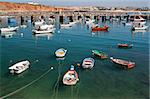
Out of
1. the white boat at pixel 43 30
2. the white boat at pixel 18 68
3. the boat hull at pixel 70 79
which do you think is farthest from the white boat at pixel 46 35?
the boat hull at pixel 70 79

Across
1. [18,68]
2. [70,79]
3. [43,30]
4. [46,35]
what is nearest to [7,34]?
[43,30]

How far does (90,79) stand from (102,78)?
1644mm

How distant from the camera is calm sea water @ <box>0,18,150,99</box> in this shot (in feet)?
101

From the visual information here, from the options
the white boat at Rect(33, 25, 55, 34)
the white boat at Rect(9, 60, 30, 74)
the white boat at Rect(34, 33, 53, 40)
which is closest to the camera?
the white boat at Rect(9, 60, 30, 74)

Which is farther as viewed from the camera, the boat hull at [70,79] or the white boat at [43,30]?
the white boat at [43,30]

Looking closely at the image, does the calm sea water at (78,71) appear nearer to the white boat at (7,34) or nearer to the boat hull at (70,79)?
the boat hull at (70,79)

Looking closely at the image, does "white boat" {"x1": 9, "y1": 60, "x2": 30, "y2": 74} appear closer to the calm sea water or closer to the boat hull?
the calm sea water

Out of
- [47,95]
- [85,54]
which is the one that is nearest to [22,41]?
[85,54]

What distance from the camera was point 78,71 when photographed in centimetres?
3856

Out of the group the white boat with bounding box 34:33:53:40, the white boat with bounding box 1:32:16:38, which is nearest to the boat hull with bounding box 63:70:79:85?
the white boat with bounding box 34:33:53:40

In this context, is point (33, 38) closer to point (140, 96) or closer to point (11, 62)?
point (11, 62)

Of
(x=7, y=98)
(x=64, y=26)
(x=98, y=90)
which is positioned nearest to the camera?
(x=7, y=98)

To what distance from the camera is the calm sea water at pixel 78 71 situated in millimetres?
30844

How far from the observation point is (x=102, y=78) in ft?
117
